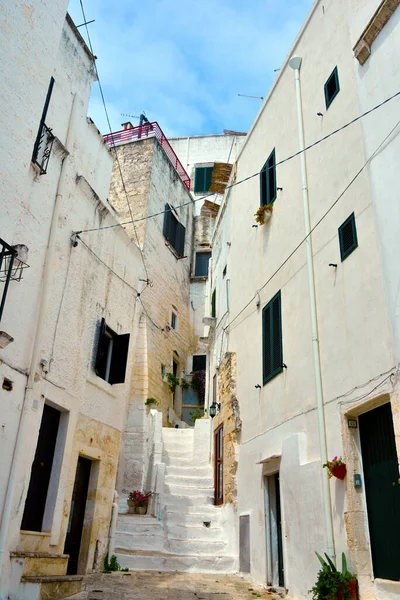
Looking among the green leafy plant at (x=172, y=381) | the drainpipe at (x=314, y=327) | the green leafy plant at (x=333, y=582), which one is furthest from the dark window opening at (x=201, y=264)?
the green leafy plant at (x=333, y=582)

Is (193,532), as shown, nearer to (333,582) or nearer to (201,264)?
(333,582)

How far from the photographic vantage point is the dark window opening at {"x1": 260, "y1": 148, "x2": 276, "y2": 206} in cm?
1103

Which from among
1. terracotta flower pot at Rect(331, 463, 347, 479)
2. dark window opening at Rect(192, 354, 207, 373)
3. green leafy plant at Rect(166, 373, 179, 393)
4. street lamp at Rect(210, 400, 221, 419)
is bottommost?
terracotta flower pot at Rect(331, 463, 347, 479)

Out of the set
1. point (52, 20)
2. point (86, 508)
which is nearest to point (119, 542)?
point (86, 508)

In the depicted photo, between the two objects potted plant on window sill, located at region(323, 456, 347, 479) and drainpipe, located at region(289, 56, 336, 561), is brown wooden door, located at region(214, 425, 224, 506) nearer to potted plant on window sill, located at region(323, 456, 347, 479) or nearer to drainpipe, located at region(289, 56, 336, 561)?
drainpipe, located at region(289, 56, 336, 561)

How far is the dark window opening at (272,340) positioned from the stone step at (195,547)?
3.90m

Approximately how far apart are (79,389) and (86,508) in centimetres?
218

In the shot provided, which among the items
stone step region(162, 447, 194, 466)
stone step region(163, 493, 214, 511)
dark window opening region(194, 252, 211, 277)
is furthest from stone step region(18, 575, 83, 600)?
dark window opening region(194, 252, 211, 277)

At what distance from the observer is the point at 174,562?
1003cm

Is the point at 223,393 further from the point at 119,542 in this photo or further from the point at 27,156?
the point at 27,156

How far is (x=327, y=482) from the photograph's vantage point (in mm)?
6820

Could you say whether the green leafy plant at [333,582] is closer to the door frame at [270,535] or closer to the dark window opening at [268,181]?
the door frame at [270,535]

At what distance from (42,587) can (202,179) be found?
22263 mm

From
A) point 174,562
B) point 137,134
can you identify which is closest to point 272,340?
point 174,562
